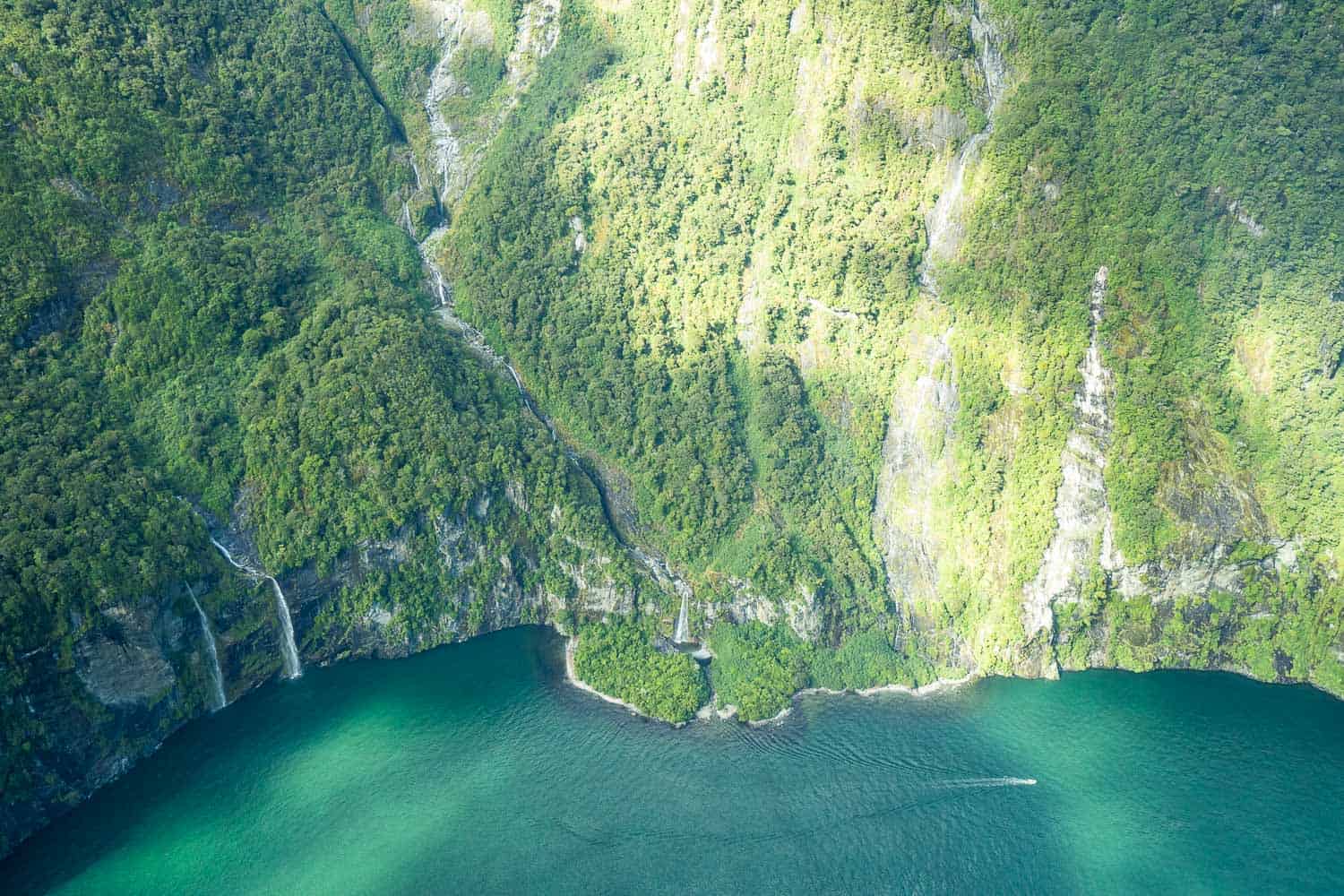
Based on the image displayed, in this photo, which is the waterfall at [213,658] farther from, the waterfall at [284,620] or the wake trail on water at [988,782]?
the wake trail on water at [988,782]

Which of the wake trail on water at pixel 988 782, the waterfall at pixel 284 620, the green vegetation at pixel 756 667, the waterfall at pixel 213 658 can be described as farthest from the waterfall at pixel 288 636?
the wake trail on water at pixel 988 782

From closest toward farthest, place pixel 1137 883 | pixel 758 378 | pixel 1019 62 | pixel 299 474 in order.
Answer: pixel 1137 883 < pixel 299 474 < pixel 1019 62 < pixel 758 378

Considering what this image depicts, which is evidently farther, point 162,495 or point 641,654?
point 641,654

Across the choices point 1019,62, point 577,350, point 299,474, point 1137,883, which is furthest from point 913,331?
point 299,474

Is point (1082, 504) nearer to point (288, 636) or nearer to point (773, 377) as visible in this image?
point (773, 377)

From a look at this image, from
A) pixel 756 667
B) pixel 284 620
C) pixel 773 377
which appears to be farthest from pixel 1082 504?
pixel 284 620

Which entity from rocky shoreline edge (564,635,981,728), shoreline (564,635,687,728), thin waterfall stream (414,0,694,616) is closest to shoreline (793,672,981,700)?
rocky shoreline edge (564,635,981,728)

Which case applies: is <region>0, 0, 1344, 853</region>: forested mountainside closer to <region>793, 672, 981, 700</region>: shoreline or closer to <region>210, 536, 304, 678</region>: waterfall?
<region>210, 536, 304, 678</region>: waterfall

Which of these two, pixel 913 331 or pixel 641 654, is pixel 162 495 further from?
pixel 913 331
